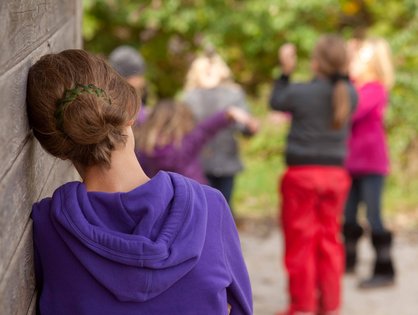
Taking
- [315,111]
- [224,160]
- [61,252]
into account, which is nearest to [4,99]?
[61,252]

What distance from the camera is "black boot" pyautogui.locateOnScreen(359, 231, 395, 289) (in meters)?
6.79

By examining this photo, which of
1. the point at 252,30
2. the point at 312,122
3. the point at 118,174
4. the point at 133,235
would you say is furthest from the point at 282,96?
the point at 252,30

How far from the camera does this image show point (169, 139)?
16.4 ft

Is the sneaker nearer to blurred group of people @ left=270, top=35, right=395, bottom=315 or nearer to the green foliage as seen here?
blurred group of people @ left=270, top=35, right=395, bottom=315

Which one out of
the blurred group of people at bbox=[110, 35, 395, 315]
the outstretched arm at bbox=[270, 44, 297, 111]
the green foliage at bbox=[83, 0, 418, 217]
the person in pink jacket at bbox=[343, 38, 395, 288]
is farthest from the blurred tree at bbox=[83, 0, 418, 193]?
the outstretched arm at bbox=[270, 44, 297, 111]

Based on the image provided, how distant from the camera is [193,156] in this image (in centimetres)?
510

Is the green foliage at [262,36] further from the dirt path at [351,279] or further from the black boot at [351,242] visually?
the black boot at [351,242]

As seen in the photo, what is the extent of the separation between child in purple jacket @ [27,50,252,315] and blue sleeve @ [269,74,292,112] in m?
3.32

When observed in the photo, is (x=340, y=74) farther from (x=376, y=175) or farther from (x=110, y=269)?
(x=110, y=269)

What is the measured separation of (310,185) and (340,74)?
26.5 inches

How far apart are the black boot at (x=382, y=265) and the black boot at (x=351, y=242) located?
0.23 meters

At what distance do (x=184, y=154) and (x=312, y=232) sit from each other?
1154 mm

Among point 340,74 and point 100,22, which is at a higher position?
point 340,74

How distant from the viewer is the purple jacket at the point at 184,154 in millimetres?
4988
